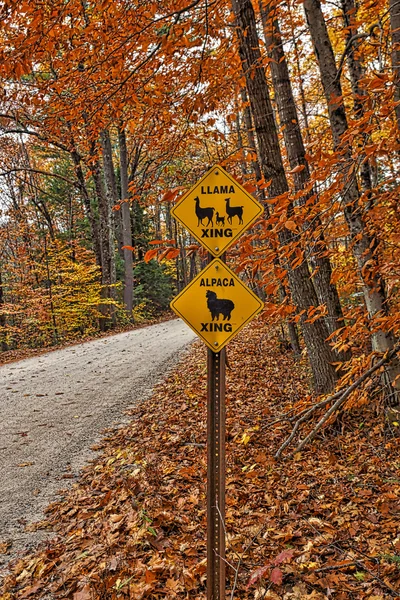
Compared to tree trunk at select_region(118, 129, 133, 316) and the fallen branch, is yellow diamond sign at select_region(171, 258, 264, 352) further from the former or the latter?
tree trunk at select_region(118, 129, 133, 316)

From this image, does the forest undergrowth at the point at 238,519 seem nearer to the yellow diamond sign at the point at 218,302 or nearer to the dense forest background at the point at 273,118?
the dense forest background at the point at 273,118

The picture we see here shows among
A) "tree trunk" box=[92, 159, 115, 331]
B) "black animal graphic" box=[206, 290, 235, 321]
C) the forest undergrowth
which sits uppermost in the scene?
"tree trunk" box=[92, 159, 115, 331]

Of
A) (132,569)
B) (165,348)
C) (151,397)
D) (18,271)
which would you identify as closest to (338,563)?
(132,569)

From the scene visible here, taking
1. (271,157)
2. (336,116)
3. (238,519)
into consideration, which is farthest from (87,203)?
(238,519)

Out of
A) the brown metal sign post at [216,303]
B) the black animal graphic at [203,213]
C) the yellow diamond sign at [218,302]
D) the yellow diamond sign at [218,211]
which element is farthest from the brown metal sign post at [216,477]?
the black animal graphic at [203,213]

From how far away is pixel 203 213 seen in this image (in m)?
2.77

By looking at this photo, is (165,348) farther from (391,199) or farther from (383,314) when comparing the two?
(391,199)

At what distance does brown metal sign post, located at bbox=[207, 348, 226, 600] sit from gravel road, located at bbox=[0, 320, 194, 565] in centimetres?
204

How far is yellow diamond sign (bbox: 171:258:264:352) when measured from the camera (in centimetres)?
271

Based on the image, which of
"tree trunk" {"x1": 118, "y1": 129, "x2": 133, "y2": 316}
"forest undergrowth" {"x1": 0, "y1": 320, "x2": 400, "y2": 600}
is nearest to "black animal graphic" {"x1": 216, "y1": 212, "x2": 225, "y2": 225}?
"forest undergrowth" {"x1": 0, "y1": 320, "x2": 400, "y2": 600}

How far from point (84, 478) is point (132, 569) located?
1954 mm

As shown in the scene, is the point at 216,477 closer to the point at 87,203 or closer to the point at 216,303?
the point at 216,303

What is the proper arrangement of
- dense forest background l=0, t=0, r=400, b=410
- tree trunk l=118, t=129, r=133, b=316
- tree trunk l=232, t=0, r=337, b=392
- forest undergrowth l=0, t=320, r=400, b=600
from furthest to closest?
1. tree trunk l=118, t=129, r=133, b=316
2. tree trunk l=232, t=0, r=337, b=392
3. dense forest background l=0, t=0, r=400, b=410
4. forest undergrowth l=0, t=320, r=400, b=600

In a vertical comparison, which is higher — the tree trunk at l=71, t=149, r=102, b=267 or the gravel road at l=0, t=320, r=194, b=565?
the tree trunk at l=71, t=149, r=102, b=267
